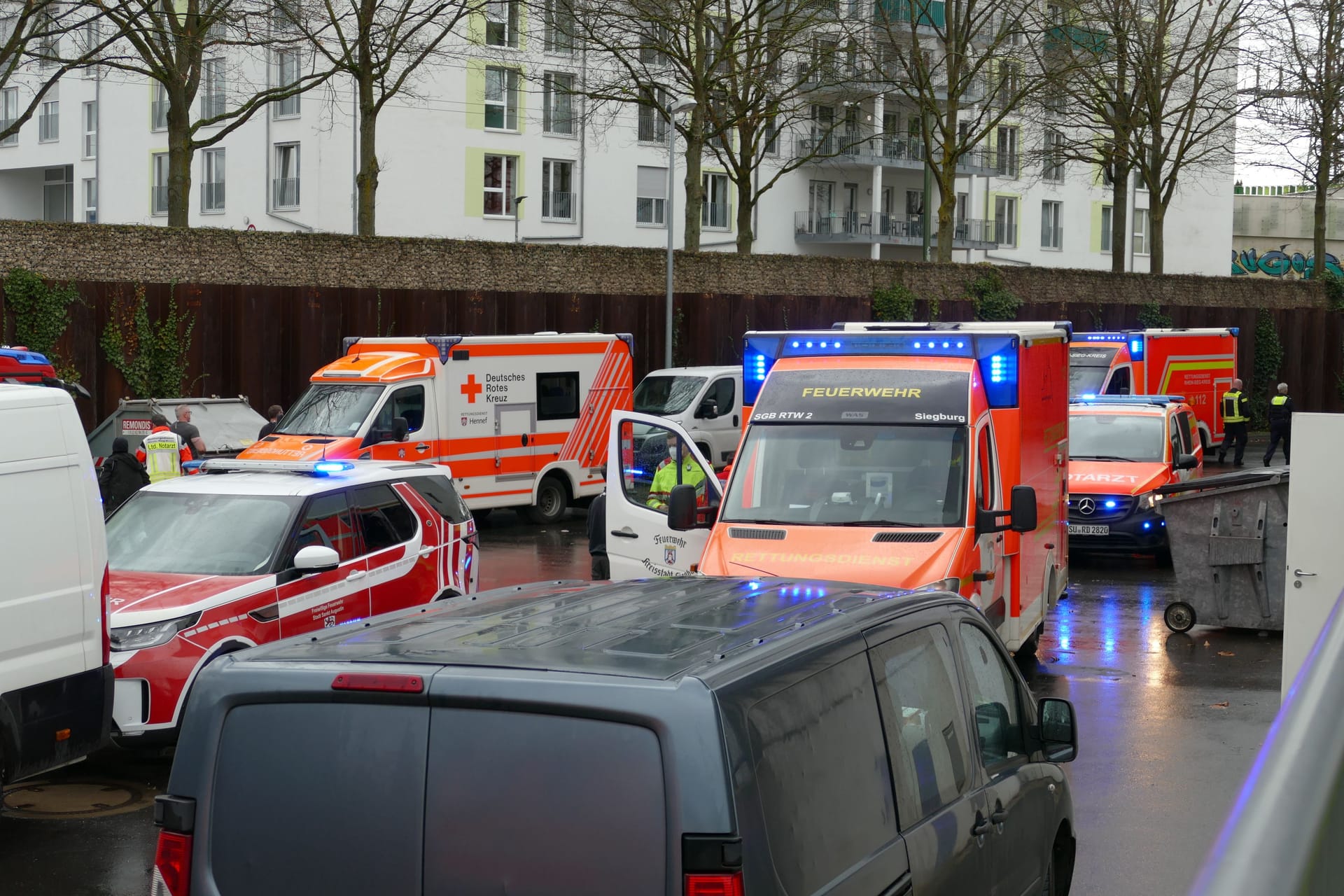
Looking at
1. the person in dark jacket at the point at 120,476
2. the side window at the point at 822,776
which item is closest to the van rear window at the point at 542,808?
the side window at the point at 822,776

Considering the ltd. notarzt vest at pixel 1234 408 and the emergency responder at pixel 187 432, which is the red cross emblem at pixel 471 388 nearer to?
the emergency responder at pixel 187 432

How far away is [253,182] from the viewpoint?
4844cm

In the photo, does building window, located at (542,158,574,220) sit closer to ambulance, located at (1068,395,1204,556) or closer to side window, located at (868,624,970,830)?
ambulance, located at (1068,395,1204,556)

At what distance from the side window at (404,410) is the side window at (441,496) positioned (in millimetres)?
8642

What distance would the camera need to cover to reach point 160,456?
17281 millimetres

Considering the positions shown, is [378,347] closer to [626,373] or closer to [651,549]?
[626,373]

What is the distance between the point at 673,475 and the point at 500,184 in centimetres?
3900

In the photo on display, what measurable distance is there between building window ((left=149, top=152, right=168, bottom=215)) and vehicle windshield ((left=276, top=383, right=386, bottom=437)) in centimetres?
3373

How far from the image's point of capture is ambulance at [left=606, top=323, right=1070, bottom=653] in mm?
9914

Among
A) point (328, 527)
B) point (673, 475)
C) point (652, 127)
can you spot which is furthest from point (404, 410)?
point (652, 127)

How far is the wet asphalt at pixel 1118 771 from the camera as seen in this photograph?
24.2 ft

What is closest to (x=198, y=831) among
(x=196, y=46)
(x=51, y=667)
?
(x=51, y=667)

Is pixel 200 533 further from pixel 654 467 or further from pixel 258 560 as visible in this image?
pixel 654 467

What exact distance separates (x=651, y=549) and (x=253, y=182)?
40200 millimetres
